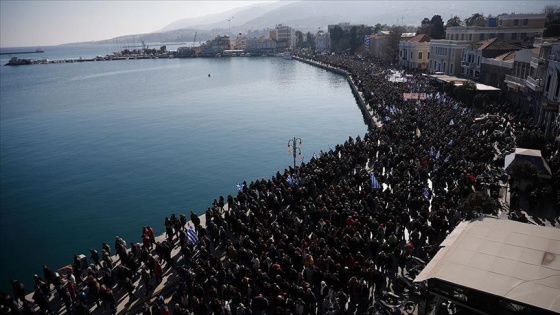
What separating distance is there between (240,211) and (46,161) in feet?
83.7

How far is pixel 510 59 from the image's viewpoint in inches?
1436

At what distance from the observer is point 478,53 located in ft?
147

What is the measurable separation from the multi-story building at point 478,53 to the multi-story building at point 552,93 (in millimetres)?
17946

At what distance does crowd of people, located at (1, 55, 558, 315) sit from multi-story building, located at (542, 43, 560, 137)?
181 inches

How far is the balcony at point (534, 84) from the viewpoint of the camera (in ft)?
87.5

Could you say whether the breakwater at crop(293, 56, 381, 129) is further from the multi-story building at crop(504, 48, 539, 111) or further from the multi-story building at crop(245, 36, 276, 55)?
the multi-story building at crop(245, 36, 276, 55)

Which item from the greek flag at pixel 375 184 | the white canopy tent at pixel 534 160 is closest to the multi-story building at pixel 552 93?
the white canopy tent at pixel 534 160

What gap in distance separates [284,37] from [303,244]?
181 metres

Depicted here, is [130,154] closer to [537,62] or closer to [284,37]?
[537,62]

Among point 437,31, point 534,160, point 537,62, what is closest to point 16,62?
point 437,31

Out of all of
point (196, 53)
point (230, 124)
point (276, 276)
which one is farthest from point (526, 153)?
point (196, 53)

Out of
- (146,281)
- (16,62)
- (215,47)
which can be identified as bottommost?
(146,281)

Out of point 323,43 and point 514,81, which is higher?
point 323,43

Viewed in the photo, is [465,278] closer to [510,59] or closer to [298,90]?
[510,59]
